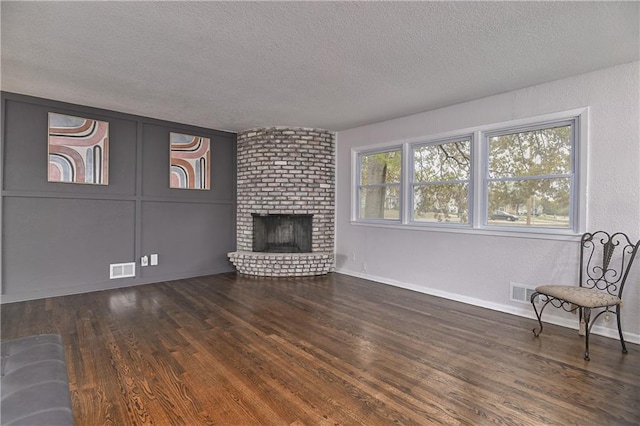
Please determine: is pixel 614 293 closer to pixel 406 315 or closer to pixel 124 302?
pixel 406 315

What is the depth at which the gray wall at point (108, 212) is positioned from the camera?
377 centimetres

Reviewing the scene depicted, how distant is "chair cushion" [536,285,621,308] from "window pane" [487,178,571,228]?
Answer: 2.68 feet

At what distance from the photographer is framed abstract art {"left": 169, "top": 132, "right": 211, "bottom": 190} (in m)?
5.00

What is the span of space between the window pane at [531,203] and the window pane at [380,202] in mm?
1379

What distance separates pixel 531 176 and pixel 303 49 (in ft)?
8.97

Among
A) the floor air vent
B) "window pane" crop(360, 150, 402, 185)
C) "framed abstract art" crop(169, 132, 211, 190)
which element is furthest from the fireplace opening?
the floor air vent

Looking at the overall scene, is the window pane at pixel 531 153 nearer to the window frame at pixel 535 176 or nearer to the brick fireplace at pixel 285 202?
the window frame at pixel 535 176

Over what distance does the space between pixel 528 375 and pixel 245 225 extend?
14.5 feet

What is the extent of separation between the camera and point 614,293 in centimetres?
293

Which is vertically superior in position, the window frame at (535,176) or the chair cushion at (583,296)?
the window frame at (535,176)

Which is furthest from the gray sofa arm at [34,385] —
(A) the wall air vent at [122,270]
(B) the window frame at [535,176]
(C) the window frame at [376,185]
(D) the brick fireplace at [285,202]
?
(C) the window frame at [376,185]

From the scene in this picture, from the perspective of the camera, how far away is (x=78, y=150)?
413cm

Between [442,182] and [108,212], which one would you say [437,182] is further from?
[108,212]

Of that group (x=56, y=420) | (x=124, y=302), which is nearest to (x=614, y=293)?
(x=56, y=420)
